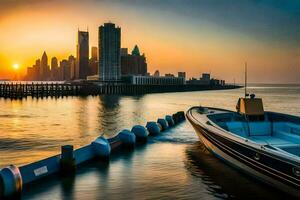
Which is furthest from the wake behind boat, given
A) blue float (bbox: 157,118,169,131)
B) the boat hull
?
blue float (bbox: 157,118,169,131)

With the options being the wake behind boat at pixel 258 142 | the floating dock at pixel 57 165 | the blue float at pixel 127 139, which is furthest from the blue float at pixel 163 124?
the blue float at pixel 127 139

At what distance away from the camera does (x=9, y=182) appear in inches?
473

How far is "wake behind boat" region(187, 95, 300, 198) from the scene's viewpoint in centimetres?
1153

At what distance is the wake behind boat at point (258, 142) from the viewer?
454 inches

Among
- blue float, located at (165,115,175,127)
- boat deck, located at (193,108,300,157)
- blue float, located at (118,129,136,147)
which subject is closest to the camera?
boat deck, located at (193,108,300,157)

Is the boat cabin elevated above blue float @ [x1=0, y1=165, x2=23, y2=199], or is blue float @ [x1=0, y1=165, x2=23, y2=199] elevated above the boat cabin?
the boat cabin

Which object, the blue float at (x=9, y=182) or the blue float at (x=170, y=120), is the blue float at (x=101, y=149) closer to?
the blue float at (x=9, y=182)

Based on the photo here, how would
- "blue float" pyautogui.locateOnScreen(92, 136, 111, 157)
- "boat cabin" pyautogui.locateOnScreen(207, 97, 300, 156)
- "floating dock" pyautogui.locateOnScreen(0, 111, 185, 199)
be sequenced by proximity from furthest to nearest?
"blue float" pyautogui.locateOnScreen(92, 136, 111, 157) < "boat cabin" pyautogui.locateOnScreen(207, 97, 300, 156) < "floating dock" pyautogui.locateOnScreen(0, 111, 185, 199)

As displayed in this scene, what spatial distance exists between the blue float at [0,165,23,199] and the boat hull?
816 centimetres

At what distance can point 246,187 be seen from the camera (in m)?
14.2

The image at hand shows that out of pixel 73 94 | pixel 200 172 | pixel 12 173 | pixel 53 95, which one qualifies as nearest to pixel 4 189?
pixel 12 173

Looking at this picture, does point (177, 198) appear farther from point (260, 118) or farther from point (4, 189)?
point (260, 118)

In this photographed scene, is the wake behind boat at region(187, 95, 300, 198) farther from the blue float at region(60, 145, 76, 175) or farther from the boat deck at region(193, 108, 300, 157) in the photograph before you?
the blue float at region(60, 145, 76, 175)

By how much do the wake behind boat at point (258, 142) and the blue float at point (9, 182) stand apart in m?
8.16
